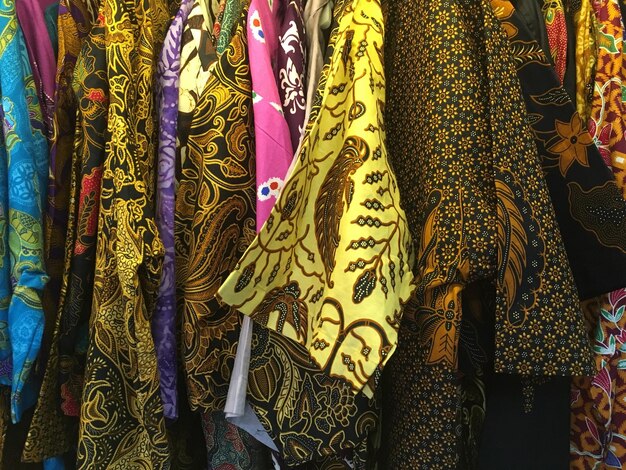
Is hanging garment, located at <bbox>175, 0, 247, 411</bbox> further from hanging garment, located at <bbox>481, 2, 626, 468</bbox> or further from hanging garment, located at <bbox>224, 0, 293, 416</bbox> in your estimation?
hanging garment, located at <bbox>481, 2, 626, 468</bbox>

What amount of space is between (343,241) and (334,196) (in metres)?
0.06

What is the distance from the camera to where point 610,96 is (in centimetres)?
59

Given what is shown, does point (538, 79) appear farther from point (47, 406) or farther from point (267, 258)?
point (47, 406)

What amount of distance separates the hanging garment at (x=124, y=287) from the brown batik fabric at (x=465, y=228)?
319mm

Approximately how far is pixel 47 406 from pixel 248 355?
0.98 feet

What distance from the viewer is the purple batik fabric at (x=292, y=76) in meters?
0.61

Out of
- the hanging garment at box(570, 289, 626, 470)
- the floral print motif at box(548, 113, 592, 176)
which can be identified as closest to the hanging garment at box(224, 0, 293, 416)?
the floral print motif at box(548, 113, 592, 176)

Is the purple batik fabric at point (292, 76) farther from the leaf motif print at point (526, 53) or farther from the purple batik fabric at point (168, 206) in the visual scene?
the leaf motif print at point (526, 53)

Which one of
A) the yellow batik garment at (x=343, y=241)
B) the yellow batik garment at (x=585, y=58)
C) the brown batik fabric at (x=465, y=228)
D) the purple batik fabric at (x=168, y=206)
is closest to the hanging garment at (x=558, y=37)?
the yellow batik garment at (x=585, y=58)

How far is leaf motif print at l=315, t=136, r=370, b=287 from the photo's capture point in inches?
20.0

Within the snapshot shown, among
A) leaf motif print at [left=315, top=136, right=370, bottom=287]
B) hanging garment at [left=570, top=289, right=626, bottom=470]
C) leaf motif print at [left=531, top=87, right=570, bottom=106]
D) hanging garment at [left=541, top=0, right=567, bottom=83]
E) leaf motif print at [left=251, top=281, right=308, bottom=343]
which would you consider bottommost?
hanging garment at [left=570, top=289, right=626, bottom=470]

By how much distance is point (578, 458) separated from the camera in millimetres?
631

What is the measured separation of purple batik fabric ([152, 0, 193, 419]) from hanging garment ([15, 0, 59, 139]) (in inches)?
6.4

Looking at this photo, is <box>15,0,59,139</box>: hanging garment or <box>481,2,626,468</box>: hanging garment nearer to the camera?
<box>481,2,626,468</box>: hanging garment
